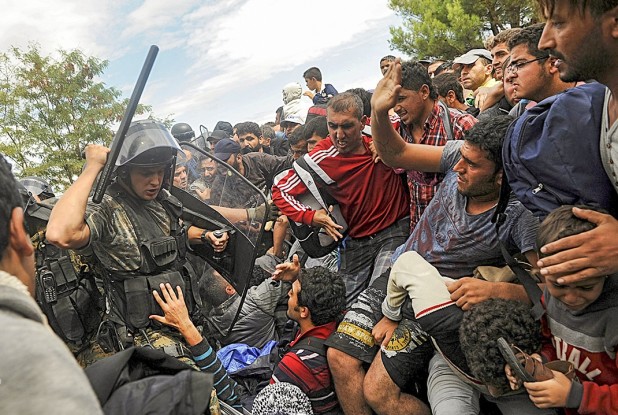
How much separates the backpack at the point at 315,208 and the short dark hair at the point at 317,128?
3.82 feet

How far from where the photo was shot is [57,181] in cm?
1852

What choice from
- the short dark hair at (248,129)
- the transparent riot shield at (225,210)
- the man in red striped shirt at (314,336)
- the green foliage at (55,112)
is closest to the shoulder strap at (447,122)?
the man in red striped shirt at (314,336)

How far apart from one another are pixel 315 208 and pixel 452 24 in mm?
21597

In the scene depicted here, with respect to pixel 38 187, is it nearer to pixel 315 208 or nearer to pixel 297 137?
pixel 297 137

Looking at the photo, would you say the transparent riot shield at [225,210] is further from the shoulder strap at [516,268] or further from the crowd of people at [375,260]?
the shoulder strap at [516,268]

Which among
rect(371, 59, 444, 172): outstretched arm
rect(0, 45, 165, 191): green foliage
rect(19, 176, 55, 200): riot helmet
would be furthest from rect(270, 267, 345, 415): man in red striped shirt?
rect(0, 45, 165, 191): green foliage

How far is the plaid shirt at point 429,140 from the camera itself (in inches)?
116

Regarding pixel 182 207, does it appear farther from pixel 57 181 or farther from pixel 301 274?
pixel 57 181

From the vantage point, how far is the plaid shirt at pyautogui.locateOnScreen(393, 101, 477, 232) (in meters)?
2.94

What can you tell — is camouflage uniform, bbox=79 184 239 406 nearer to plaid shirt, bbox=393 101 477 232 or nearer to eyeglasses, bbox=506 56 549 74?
plaid shirt, bbox=393 101 477 232

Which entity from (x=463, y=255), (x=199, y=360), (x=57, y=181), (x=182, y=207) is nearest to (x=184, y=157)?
(x=182, y=207)

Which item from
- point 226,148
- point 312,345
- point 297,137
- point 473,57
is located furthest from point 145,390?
point 473,57

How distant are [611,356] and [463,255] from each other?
2.64 ft

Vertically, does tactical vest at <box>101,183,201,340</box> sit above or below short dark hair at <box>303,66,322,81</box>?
below
